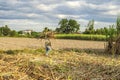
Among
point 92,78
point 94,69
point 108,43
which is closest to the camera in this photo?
point 92,78

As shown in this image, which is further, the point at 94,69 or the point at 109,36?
the point at 109,36

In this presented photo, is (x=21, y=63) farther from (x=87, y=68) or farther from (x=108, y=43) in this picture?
(x=108, y=43)

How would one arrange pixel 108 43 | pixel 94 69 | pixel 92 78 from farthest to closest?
pixel 108 43 → pixel 94 69 → pixel 92 78

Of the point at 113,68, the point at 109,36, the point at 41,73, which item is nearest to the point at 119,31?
the point at 109,36

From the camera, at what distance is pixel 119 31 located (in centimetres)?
1084

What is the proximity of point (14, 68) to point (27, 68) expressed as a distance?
0.72ft

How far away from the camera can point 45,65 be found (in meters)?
5.45

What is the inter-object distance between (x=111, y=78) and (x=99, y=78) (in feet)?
0.59

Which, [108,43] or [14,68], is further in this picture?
[108,43]

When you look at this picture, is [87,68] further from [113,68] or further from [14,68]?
[14,68]

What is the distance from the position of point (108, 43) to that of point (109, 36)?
1.33 ft

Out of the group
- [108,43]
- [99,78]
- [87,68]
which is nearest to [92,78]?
[99,78]

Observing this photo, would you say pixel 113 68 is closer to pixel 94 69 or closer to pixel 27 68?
pixel 94 69

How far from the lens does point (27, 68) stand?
522 cm
